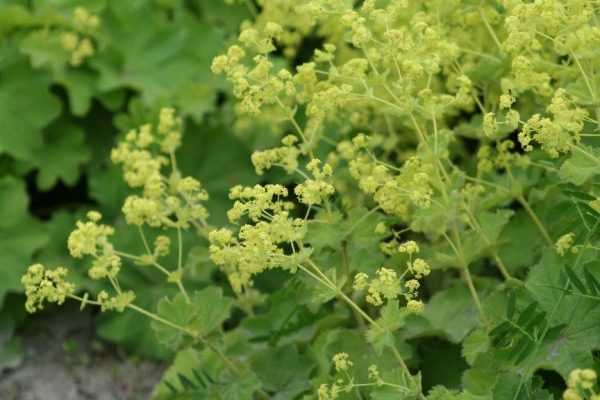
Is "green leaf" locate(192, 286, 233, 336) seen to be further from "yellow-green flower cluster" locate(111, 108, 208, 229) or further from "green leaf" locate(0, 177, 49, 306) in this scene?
"green leaf" locate(0, 177, 49, 306)

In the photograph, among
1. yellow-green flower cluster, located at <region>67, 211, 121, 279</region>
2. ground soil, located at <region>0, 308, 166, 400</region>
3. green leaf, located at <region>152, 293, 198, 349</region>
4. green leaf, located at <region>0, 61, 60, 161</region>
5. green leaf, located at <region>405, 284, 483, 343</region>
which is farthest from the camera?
green leaf, located at <region>0, 61, 60, 161</region>

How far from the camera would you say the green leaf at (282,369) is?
236 centimetres

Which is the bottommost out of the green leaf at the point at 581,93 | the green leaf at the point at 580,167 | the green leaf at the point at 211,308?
the green leaf at the point at 211,308

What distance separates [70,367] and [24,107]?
35.0 inches

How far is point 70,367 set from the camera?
3.14 meters

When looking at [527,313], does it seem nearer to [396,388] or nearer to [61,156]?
[396,388]

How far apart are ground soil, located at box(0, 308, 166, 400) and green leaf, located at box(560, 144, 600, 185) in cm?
168

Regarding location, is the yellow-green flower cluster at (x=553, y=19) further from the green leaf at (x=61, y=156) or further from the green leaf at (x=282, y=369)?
the green leaf at (x=61, y=156)

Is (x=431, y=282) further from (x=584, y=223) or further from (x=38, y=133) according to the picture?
(x=38, y=133)

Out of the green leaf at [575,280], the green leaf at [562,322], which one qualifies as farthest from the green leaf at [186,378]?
the green leaf at [575,280]

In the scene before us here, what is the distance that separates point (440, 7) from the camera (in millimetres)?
2311

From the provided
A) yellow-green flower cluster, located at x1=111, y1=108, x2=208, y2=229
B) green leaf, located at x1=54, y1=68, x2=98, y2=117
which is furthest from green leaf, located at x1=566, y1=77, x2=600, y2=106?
green leaf, located at x1=54, y1=68, x2=98, y2=117

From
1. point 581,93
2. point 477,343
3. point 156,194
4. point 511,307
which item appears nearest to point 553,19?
point 581,93

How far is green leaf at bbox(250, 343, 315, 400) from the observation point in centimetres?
236
